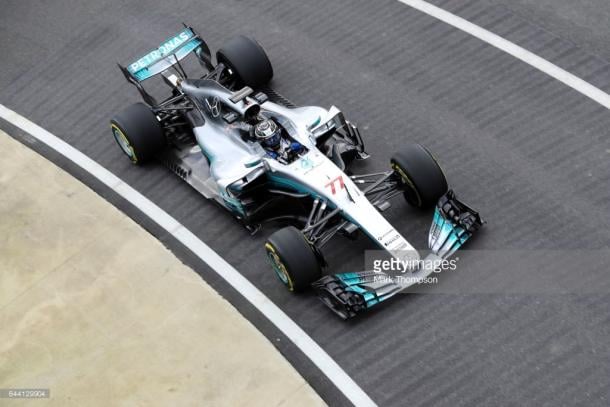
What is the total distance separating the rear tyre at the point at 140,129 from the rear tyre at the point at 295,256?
9.94ft

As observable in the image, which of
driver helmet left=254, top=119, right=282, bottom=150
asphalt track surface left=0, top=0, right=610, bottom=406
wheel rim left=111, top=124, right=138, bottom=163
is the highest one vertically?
driver helmet left=254, top=119, right=282, bottom=150

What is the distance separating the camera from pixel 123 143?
13.8 metres

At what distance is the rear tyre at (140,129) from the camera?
13.3m

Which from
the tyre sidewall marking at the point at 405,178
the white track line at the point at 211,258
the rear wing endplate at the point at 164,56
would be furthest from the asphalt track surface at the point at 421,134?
the rear wing endplate at the point at 164,56

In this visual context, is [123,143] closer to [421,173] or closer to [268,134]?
[268,134]

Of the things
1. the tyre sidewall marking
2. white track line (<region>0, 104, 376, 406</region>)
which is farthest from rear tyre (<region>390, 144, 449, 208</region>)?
white track line (<region>0, 104, 376, 406</region>)

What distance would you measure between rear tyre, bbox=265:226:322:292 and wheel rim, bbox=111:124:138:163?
3310 millimetres

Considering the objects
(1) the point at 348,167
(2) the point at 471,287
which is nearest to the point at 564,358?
(2) the point at 471,287

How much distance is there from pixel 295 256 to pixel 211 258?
1.75 metres

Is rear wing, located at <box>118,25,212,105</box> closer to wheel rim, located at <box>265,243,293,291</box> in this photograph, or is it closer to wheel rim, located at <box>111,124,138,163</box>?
wheel rim, located at <box>111,124,138,163</box>

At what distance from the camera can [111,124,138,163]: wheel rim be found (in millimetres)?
13578

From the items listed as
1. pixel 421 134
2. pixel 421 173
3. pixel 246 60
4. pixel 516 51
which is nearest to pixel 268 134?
pixel 421 173

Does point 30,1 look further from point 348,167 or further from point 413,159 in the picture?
point 413,159

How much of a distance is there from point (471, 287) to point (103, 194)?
18.2 ft
